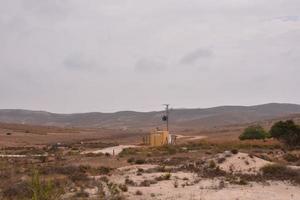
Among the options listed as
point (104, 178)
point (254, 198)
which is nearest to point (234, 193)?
point (254, 198)

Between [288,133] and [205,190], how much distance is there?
107 feet

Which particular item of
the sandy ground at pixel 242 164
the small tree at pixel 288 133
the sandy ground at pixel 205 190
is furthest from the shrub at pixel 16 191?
the small tree at pixel 288 133

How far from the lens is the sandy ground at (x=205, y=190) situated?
2170 centimetres

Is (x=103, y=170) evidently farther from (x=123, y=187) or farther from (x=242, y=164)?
(x=123, y=187)

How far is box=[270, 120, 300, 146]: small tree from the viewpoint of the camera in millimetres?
52906

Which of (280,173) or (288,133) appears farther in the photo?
(288,133)

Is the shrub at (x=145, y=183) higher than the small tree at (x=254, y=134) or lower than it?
lower

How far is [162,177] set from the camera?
27.5 m

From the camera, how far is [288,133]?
178 feet

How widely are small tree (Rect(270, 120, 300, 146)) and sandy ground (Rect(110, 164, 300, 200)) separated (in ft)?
90.3

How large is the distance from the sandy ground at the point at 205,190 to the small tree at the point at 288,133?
27.5 metres

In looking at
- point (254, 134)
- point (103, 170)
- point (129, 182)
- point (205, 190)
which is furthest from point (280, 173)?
point (254, 134)

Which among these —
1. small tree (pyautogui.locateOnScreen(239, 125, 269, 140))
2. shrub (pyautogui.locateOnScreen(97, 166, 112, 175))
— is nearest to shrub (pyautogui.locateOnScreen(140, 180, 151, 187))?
shrub (pyautogui.locateOnScreen(97, 166, 112, 175))

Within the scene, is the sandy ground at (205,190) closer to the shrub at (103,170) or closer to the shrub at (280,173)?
the shrub at (280,173)
